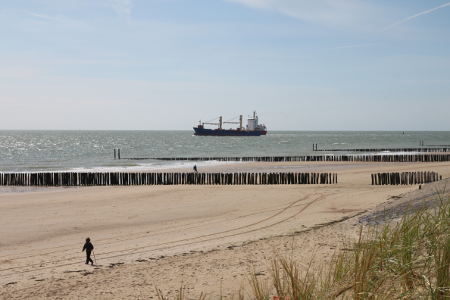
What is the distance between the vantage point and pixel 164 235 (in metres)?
15.9

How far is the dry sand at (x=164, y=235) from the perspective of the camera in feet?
32.7

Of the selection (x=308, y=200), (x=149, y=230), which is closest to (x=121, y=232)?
(x=149, y=230)

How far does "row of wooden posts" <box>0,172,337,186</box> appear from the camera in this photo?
104ft

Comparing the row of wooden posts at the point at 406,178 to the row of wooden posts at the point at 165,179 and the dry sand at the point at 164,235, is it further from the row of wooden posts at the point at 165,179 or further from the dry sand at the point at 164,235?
the row of wooden posts at the point at 165,179

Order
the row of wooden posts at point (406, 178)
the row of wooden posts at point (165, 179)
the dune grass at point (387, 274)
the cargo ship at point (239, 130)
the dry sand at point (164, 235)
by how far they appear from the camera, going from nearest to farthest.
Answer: the dune grass at point (387, 274) → the dry sand at point (164, 235) → the row of wooden posts at point (406, 178) → the row of wooden posts at point (165, 179) → the cargo ship at point (239, 130)

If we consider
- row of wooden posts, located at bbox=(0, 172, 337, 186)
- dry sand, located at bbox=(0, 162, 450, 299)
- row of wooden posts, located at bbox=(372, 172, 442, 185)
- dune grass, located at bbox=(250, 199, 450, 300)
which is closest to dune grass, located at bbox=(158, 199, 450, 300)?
dune grass, located at bbox=(250, 199, 450, 300)

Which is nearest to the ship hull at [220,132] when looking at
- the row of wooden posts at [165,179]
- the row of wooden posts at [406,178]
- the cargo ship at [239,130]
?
the cargo ship at [239,130]

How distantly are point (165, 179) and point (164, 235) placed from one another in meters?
18.2

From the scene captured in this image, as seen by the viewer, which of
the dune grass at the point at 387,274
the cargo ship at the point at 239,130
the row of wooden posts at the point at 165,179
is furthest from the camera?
the cargo ship at the point at 239,130

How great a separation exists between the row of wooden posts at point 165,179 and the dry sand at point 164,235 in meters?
2.34

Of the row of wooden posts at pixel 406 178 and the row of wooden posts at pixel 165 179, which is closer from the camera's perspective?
the row of wooden posts at pixel 406 178

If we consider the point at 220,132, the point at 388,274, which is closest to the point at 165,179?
the point at 388,274

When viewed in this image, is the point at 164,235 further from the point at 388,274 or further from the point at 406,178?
the point at 406,178

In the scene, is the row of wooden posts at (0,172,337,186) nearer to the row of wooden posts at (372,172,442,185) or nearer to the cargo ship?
the row of wooden posts at (372,172,442,185)
